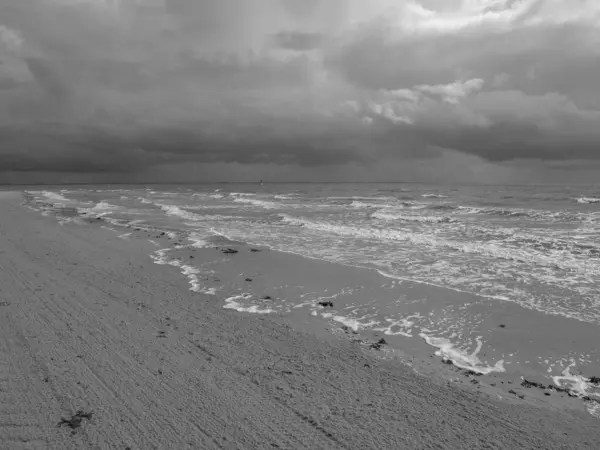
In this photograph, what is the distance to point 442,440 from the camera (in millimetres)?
4453

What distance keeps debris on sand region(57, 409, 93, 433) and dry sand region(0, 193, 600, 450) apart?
0.01 meters

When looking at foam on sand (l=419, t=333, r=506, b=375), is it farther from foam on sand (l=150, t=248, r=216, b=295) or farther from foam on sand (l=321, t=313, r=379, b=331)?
foam on sand (l=150, t=248, r=216, b=295)

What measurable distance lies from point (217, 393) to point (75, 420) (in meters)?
1.60

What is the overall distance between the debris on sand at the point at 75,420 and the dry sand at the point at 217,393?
1 cm

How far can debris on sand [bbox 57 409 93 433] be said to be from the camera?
446 cm

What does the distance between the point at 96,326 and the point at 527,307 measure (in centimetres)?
906

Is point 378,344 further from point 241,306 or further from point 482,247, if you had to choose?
point 482,247

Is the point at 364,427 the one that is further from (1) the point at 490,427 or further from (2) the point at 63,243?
(2) the point at 63,243

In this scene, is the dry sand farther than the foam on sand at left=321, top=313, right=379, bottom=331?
No

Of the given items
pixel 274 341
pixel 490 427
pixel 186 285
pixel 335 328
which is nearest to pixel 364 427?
pixel 490 427

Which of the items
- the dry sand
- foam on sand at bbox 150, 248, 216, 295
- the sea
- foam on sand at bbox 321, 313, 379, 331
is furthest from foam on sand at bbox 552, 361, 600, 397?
foam on sand at bbox 150, 248, 216, 295

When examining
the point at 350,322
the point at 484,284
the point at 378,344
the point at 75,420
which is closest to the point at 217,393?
the point at 75,420

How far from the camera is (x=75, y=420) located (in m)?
4.54

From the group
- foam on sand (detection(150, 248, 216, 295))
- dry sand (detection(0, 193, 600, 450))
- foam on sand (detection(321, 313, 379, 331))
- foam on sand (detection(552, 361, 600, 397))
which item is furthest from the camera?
foam on sand (detection(150, 248, 216, 295))
